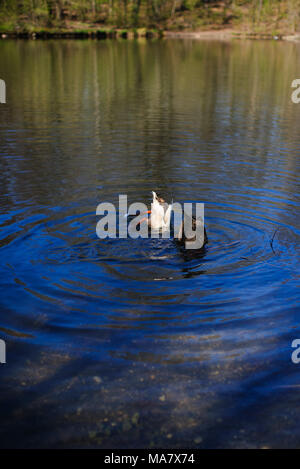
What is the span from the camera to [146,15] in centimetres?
13025

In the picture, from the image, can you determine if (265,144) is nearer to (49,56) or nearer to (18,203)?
(18,203)

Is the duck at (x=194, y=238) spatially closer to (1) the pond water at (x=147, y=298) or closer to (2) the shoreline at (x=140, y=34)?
(1) the pond water at (x=147, y=298)

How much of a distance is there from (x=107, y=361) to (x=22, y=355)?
3.90 feet

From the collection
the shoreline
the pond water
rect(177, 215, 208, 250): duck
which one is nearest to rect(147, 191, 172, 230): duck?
the pond water

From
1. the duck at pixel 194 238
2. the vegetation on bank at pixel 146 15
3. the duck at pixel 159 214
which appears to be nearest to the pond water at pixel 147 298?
the duck at pixel 194 238

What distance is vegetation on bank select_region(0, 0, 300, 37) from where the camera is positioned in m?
107

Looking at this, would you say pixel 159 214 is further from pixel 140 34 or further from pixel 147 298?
pixel 140 34

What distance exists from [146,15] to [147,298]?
456 ft

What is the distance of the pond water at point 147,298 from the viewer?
16.7ft

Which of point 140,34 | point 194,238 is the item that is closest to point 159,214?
point 194,238

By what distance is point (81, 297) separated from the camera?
25.0ft

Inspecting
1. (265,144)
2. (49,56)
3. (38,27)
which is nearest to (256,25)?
(38,27)

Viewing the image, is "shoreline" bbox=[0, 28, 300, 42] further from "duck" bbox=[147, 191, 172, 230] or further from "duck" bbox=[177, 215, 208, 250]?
"duck" bbox=[177, 215, 208, 250]

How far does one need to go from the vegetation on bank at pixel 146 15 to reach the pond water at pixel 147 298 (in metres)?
95.2
